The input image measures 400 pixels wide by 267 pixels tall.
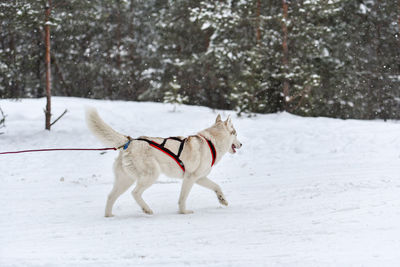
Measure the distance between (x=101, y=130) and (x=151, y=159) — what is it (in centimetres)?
77

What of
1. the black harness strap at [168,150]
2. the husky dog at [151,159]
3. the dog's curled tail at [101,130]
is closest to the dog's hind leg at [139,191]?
the husky dog at [151,159]

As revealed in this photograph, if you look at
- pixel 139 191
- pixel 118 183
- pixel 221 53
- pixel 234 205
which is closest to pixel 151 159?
pixel 139 191

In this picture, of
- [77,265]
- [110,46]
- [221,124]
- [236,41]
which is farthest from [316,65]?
[77,265]

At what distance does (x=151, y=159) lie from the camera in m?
5.39

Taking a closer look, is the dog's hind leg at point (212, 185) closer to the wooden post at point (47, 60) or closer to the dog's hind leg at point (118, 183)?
the dog's hind leg at point (118, 183)

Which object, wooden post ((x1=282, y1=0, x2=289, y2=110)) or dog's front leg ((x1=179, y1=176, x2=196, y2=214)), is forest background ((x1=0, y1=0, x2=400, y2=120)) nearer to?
wooden post ((x1=282, y1=0, x2=289, y2=110))

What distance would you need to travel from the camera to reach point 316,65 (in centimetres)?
1702

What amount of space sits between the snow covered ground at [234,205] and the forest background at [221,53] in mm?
3070

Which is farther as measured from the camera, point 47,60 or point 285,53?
point 285,53

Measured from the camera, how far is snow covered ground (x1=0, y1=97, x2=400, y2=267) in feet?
12.5

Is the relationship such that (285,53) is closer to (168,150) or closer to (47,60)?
(47,60)

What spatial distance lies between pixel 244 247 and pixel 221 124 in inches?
109

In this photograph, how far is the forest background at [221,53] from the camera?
49.2 ft

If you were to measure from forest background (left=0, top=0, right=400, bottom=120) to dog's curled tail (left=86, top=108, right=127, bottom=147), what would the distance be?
26.9 ft
